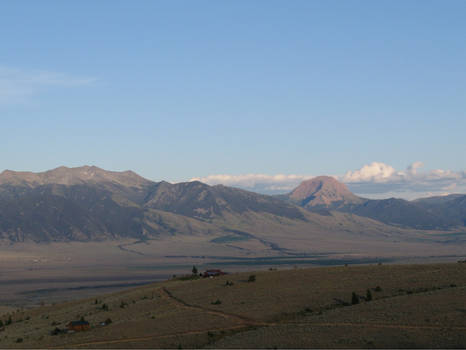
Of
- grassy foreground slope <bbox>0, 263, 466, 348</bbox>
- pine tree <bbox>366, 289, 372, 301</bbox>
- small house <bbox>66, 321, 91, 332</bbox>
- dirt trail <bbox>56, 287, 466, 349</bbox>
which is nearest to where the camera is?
grassy foreground slope <bbox>0, 263, 466, 348</bbox>

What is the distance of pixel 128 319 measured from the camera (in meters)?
58.6

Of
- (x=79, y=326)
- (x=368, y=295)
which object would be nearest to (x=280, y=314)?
(x=368, y=295)

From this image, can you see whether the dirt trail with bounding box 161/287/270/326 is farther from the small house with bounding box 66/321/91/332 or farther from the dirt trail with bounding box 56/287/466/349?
the small house with bounding box 66/321/91/332

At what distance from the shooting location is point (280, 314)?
172 feet

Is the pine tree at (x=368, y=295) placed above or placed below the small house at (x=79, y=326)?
above

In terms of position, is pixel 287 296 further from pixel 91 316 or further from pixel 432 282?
pixel 91 316

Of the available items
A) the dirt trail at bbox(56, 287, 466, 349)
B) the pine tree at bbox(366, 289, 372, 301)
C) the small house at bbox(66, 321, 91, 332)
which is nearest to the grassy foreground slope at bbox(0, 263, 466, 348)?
the dirt trail at bbox(56, 287, 466, 349)

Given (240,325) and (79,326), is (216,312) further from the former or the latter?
(79,326)

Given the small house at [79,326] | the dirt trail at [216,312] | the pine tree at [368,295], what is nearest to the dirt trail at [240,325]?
the dirt trail at [216,312]

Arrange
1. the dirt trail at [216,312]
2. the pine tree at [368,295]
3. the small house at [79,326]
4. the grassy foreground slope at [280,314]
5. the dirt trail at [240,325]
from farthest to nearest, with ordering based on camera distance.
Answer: the small house at [79,326] < the pine tree at [368,295] < the dirt trail at [216,312] < the dirt trail at [240,325] < the grassy foreground slope at [280,314]

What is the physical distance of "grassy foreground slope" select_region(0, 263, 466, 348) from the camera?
42188mm

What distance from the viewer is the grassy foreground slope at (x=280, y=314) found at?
4219cm

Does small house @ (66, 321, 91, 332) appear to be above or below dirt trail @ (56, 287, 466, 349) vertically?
below

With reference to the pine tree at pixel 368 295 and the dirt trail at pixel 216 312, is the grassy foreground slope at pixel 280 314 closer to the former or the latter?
the dirt trail at pixel 216 312
